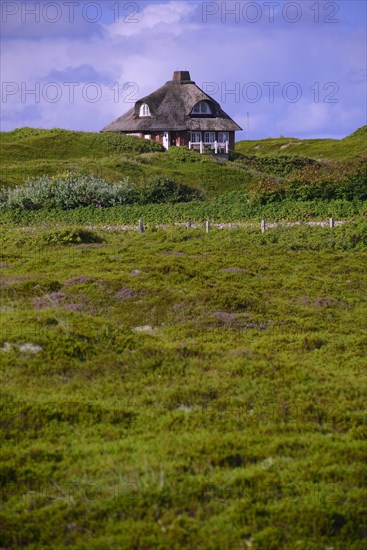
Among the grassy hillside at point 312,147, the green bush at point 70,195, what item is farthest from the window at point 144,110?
the green bush at point 70,195

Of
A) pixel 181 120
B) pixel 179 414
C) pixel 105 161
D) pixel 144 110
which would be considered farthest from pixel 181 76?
pixel 179 414

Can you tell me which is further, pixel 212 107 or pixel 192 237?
pixel 212 107

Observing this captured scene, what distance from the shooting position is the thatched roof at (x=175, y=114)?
9344 cm

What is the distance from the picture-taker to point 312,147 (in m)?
115

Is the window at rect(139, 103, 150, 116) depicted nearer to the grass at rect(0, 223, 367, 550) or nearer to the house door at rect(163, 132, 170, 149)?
the house door at rect(163, 132, 170, 149)

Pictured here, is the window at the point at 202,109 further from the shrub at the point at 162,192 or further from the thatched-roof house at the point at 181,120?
the shrub at the point at 162,192

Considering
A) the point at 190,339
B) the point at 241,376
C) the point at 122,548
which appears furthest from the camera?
the point at 190,339

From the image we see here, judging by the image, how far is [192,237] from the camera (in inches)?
1624

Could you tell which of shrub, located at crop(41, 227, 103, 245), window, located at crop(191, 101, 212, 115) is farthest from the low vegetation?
window, located at crop(191, 101, 212, 115)

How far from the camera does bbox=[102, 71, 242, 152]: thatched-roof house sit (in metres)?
93.5

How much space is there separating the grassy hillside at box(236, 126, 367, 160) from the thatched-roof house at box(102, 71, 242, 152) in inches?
295

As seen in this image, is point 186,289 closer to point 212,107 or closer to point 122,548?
point 122,548

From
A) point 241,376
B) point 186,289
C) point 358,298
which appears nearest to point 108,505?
point 241,376

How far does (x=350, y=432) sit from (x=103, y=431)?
414cm
